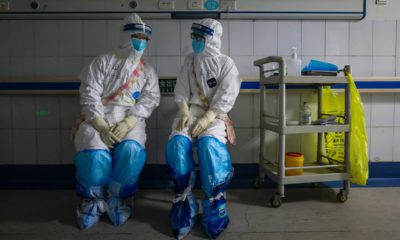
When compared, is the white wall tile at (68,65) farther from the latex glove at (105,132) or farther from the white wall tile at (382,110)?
the white wall tile at (382,110)

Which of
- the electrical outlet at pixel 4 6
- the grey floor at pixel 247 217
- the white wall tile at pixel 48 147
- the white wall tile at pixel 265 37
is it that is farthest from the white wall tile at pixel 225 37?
the electrical outlet at pixel 4 6

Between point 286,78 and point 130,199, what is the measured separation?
1189mm

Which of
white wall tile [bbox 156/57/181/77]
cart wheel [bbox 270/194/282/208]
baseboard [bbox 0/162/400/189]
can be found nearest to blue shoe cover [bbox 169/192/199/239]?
cart wheel [bbox 270/194/282/208]

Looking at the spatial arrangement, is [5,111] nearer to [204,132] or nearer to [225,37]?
[204,132]

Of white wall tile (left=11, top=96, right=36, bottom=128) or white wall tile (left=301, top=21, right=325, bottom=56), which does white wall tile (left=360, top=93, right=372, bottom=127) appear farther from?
white wall tile (left=11, top=96, right=36, bottom=128)

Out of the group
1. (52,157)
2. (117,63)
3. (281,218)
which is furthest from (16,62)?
(281,218)

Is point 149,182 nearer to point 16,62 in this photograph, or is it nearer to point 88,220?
point 88,220

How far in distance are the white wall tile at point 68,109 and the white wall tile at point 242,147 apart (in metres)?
1.22

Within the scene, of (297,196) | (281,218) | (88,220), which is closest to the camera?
(88,220)

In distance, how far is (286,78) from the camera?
1.84 metres

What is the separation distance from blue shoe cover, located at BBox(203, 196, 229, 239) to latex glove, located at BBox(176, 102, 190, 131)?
0.42 meters

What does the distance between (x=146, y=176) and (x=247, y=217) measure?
91cm

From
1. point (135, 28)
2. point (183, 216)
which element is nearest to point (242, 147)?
point (183, 216)

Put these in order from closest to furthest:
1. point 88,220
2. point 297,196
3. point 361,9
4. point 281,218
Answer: point 88,220
point 281,218
point 297,196
point 361,9
